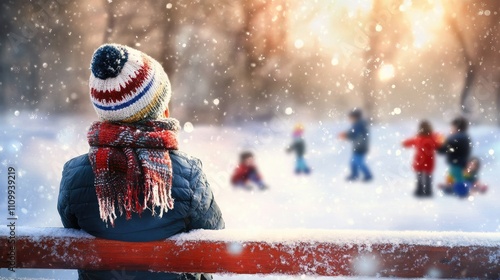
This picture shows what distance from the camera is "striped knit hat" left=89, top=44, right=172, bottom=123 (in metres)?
1.67

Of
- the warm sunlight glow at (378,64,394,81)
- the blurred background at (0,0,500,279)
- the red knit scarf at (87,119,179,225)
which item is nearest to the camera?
the red knit scarf at (87,119,179,225)

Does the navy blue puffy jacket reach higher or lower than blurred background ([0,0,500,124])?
lower

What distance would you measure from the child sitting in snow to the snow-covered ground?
19 centimetres

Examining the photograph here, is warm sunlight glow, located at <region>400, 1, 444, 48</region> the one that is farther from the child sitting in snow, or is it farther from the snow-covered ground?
the child sitting in snow

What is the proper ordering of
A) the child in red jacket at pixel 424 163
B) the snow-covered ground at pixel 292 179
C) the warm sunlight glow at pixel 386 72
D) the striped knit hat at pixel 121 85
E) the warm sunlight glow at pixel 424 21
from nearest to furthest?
the striped knit hat at pixel 121 85 → the snow-covered ground at pixel 292 179 → the child in red jacket at pixel 424 163 → the warm sunlight glow at pixel 424 21 → the warm sunlight glow at pixel 386 72

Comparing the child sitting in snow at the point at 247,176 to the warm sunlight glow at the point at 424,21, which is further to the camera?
the warm sunlight glow at the point at 424,21

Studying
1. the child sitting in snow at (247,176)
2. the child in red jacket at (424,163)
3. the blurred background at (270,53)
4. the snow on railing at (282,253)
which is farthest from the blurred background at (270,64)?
the snow on railing at (282,253)

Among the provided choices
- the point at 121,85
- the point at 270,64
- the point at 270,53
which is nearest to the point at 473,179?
the point at 121,85

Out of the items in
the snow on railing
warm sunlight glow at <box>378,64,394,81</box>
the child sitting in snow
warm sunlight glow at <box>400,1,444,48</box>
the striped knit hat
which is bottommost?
the snow on railing

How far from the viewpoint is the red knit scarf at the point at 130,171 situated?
1.54 m

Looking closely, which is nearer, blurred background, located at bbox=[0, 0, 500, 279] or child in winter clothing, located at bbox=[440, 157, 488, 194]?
child in winter clothing, located at bbox=[440, 157, 488, 194]

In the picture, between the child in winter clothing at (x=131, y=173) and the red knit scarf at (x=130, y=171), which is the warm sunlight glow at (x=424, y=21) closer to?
the child in winter clothing at (x=131, y=173)

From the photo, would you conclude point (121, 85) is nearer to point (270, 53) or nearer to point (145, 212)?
point (145, 212)

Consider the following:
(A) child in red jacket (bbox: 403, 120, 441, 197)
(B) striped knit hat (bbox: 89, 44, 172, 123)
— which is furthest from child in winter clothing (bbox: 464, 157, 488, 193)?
(B) striped knit hat (bbox: 89, 44, 172, 123)
